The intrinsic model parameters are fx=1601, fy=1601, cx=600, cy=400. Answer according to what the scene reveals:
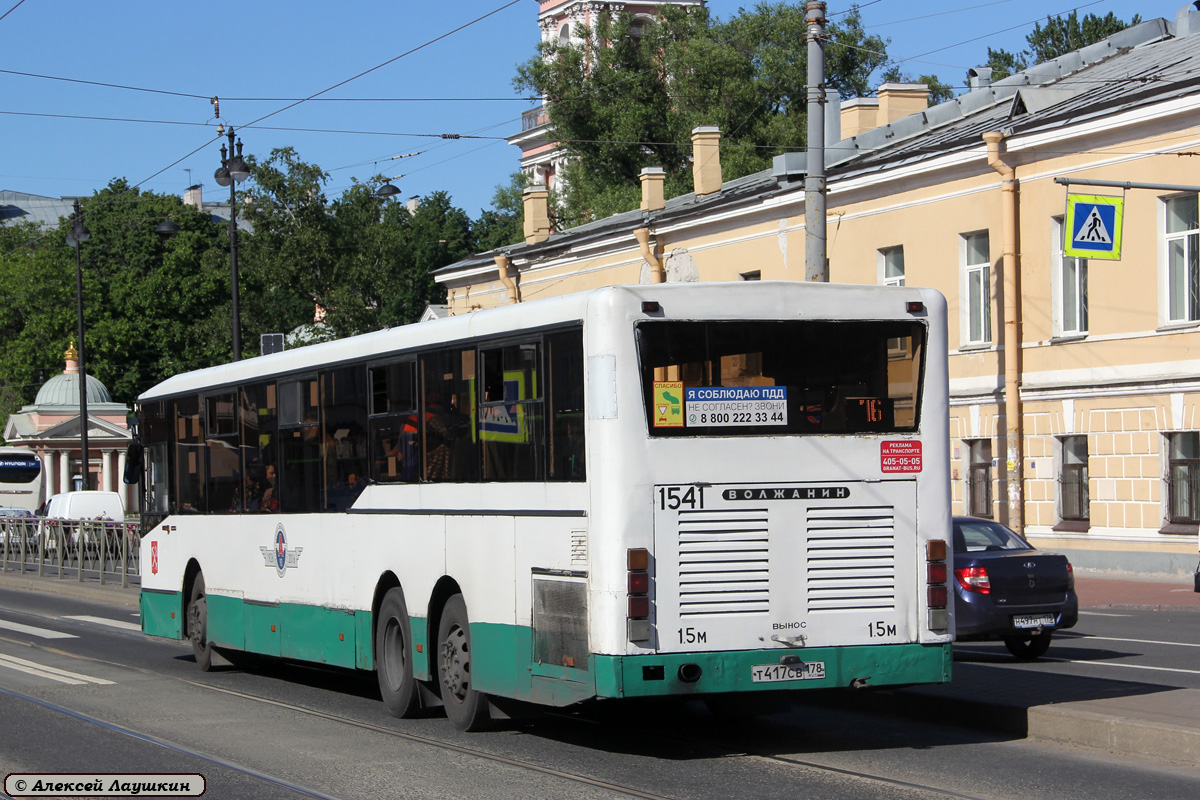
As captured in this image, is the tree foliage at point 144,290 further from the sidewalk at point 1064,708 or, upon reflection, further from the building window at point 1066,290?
the sidewalk at point 1064,708

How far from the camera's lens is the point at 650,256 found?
136ft

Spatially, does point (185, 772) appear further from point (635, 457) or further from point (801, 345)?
point (801, 345)

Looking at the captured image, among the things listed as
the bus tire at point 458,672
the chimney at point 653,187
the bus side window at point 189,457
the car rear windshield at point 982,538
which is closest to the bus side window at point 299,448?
the bus side window at point 189,457

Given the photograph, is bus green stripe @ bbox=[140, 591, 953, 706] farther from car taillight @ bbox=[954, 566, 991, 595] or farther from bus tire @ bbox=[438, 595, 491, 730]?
car taillight @ bbox=[954, 566, 991, 595]

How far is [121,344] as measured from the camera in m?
82.2

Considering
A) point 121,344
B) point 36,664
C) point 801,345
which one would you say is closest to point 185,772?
point 801,345

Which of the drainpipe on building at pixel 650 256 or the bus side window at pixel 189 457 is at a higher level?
the drainpipe on building at pixel 650 256

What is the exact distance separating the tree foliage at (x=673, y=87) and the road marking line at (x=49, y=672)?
4562 cm

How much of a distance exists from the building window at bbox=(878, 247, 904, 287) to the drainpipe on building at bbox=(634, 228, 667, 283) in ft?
25.6

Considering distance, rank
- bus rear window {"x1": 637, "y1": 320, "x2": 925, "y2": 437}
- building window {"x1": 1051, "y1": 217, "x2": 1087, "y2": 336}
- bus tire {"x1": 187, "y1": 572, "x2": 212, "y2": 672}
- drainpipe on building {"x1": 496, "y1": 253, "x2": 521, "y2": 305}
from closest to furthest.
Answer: bus rear window {"x1": 637, "y1": 320, "x2": 925, "y2": 437}, bus tire {"x1": 187, "y1": 572, "x2": 212, "y2": 672}, building window {"x1": 1051, "y1": 217, "x2": 1087, "y2": 336}, drainpipe on building {"x1": 496, "y1": 253, "x2": 521, "y2": 305}

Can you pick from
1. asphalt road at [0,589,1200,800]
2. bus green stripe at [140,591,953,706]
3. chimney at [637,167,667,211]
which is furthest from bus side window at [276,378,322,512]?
chimney at [637,167,667,211]

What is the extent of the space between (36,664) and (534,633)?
27.1ft

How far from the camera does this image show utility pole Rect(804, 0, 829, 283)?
1717cm

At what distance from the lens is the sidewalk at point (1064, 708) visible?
941 cm
